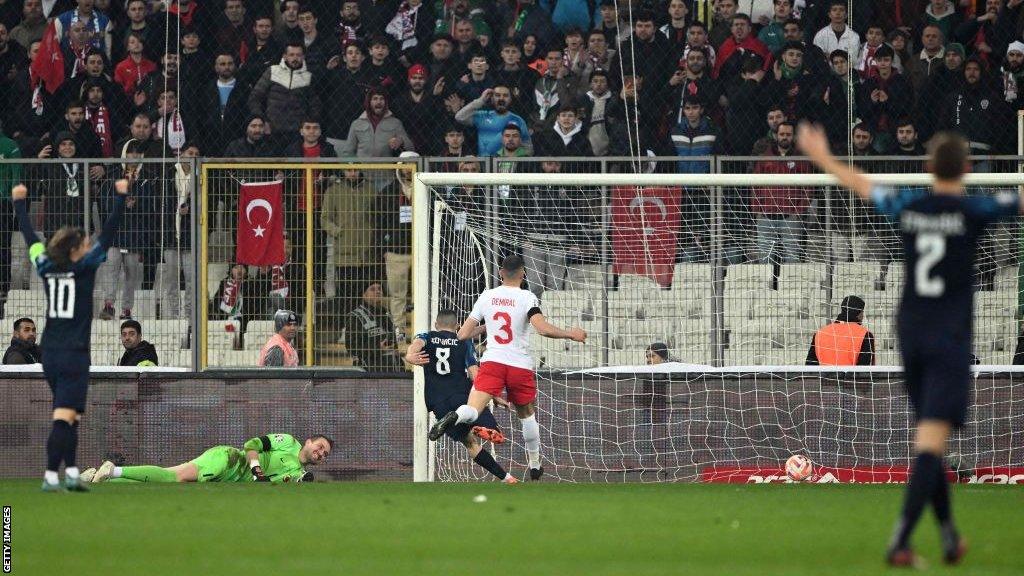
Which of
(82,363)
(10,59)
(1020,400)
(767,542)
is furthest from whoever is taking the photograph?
(10,59)

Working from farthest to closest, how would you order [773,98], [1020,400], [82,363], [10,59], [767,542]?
1. [10,59]
2. [773,98]
3. [1020,400]
4. [82,363]
5. [767,542]

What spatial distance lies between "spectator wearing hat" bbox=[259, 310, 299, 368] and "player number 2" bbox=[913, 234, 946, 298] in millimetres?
10179

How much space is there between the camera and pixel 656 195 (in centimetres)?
1564

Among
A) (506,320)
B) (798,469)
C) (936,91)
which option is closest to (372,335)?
(506,320)

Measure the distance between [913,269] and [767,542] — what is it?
1894mm

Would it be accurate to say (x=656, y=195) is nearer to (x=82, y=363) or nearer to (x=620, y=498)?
(x=620, y=498)

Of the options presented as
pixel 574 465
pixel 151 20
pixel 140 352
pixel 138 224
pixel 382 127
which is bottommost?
pixel 574 465

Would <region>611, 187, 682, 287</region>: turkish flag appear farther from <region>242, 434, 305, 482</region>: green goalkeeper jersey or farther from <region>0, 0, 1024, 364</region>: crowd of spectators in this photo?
<region>242, 434, 305, 482</region>: green goalkeeper jersey

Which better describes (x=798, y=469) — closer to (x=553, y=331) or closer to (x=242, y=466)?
(x=553, y=331)

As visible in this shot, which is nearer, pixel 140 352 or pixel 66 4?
pixel 140 352

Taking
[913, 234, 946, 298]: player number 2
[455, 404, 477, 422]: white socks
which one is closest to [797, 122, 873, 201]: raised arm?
[913, 234, 946, 298]: player number 2

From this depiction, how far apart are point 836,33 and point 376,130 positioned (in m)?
5.50

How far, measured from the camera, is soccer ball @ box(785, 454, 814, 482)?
1511 centimetres

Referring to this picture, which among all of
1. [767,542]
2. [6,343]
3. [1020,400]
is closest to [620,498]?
[767,542]
